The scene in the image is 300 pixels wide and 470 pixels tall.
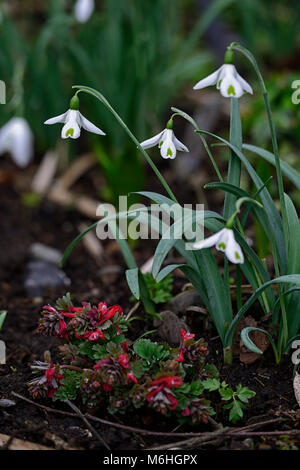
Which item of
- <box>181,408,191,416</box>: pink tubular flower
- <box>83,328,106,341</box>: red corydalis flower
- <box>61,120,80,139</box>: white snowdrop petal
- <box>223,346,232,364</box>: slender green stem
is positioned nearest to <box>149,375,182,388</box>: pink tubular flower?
<box>181,408,191,416</box>: pink tubular flower

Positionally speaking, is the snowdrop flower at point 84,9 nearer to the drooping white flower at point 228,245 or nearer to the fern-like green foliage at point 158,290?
the fern-like green foliage at point 158,290

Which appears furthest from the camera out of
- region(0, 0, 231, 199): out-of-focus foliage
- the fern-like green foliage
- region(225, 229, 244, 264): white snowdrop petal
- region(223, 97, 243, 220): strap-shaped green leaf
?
region(0, 0, 231, 199): out-of-focus foliage

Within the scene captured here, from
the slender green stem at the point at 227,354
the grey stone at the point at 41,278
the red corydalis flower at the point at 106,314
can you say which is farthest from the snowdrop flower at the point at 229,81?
the grey stone at the point at 41,278

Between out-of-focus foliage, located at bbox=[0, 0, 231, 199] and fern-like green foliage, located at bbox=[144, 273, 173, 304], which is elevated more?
out-of-focus foliage, located at bbox=[0, 0, 231, 199]

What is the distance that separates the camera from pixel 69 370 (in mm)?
1490

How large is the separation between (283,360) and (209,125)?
1.95 metres

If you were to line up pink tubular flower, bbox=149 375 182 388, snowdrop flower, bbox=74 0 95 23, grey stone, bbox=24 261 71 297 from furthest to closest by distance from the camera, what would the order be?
1. snowdrop flower, bbox=74 0 95 23
2. grey stone, bbox=24 261 71 297
3. pink tubular flower, bbox=149 375 182 388

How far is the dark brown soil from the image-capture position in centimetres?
137

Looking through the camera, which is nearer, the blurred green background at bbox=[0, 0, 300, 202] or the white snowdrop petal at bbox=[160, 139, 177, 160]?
the white snowdrop petal at bbox=[160, 139, 177, 160]

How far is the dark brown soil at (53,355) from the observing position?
1.37 meters

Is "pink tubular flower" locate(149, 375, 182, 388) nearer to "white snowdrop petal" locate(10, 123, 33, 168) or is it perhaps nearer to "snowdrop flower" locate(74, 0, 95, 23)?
"white snowdrop petal" locate(10, 123, 33, 168)

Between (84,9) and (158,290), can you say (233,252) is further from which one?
(84,9)

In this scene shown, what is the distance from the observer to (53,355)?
174cm

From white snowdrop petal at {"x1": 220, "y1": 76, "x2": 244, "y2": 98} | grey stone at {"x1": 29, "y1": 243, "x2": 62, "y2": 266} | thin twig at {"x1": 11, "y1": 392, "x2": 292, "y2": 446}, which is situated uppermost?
white snowdrop petal at {"x1": 220, "y1": 76, "x2": 244, "y2": 98}
